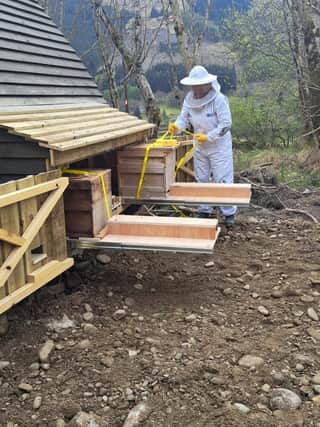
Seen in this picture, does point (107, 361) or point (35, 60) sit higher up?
point (35, 60)

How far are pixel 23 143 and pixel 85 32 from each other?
15748 mm

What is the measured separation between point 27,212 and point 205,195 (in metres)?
2.49

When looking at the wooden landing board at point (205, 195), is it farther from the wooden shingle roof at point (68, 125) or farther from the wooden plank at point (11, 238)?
the wooden plank at point (11, 238)

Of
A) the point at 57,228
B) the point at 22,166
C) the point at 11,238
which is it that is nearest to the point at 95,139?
the point at 22,166

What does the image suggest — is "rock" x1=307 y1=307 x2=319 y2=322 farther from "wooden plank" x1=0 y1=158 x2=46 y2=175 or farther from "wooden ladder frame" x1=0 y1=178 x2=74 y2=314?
"wooden plank" x1=0 y1=158 x2=46 y2=175

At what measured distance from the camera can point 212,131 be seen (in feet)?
19.6

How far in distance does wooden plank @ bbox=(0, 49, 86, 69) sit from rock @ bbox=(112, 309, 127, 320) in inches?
107

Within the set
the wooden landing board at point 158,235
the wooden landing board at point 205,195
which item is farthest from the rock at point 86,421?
the wooden landing board at point 205,195

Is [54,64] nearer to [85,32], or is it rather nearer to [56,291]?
[56,291]

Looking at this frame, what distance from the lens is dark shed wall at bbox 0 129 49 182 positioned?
142 inches

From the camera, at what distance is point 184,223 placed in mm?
4188

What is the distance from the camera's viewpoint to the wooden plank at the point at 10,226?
10.2 ft

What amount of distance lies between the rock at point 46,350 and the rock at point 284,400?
4.85 feet

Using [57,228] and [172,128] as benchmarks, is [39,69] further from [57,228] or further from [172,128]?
[57,228]
